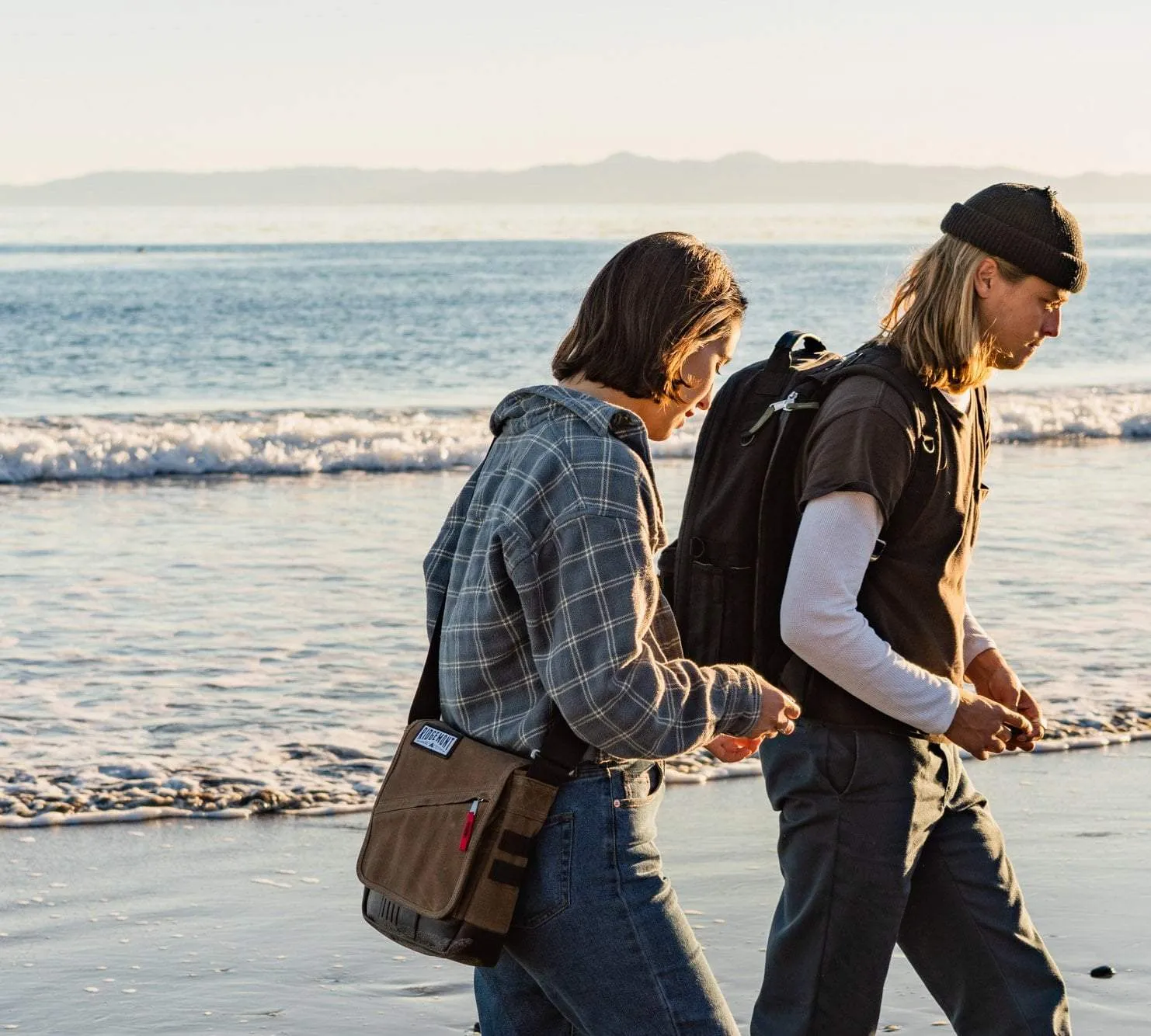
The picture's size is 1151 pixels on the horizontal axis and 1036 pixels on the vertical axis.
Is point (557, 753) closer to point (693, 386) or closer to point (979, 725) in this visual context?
point (693, 386)

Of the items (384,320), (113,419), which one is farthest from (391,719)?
(384,320)

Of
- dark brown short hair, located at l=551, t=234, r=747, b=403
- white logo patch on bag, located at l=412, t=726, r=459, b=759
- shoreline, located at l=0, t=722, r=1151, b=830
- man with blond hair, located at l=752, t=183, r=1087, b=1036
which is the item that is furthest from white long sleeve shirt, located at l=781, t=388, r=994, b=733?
shoreline, located at l=0, t=722, r=1151, b=830

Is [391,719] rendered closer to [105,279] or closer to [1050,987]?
[1050,987]

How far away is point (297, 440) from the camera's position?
17109 mm

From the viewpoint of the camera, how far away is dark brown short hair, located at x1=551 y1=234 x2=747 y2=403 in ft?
7.56

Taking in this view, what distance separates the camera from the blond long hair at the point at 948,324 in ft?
8.73

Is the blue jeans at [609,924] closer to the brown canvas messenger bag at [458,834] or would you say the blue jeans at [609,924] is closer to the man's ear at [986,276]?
the brown canvas messenger bag at [458,834]

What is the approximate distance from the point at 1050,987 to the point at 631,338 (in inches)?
53.8

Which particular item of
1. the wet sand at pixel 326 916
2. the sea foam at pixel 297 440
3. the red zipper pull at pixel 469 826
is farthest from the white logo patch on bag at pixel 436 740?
the sea foam at pixel 297 440

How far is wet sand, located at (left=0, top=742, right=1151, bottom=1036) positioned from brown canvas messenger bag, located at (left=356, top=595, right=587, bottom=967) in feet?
5.57

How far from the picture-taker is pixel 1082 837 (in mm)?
5168

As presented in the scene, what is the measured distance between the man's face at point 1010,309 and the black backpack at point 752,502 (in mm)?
176

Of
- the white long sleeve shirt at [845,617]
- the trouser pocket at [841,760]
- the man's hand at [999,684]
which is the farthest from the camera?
the man's hand at [999,684]

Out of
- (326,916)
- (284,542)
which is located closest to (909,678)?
(326,916)
